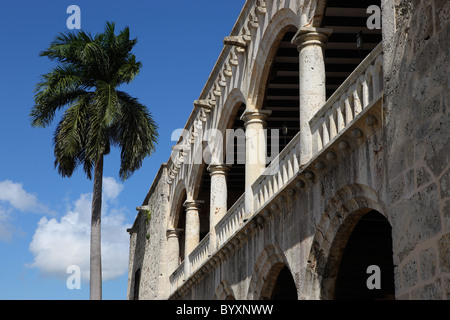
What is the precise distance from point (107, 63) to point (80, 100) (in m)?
1.21

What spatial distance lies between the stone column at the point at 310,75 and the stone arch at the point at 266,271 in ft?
7.49

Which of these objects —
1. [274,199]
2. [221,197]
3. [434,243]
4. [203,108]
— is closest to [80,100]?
[203,108]

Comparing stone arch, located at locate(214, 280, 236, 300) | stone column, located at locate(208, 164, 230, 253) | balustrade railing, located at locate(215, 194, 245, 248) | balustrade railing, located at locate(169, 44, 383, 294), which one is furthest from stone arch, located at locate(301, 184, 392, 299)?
stone column, located at locate(208, 164, 230, 253)

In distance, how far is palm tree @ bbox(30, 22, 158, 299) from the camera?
18859mm

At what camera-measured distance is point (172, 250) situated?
22688 millimetres

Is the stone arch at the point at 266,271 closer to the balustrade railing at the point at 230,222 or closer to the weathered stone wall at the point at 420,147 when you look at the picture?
the balustrade railing at the point at 230,222

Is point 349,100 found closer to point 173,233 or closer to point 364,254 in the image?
point 364,254

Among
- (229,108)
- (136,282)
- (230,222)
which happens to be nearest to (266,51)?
(229,108)

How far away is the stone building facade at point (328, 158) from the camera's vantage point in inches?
261

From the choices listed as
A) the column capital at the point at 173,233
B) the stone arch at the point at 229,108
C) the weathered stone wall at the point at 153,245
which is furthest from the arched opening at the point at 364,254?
the weathered stone wall at the point at 153,245

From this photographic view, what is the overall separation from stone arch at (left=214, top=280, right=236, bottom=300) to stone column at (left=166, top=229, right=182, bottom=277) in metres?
6.66
